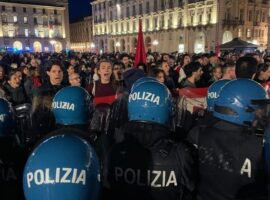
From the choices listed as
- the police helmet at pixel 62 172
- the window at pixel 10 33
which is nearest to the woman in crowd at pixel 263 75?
the police helmet at pixel 62 172

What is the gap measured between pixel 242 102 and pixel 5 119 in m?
1.88

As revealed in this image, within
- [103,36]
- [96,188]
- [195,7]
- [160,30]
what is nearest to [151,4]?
[160,30]

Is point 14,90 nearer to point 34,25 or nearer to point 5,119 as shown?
point 5,119

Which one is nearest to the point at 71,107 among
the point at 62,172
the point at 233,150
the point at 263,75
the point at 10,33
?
the point at 233,150

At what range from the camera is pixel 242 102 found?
2.43 metres

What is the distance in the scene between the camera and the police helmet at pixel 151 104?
260cm

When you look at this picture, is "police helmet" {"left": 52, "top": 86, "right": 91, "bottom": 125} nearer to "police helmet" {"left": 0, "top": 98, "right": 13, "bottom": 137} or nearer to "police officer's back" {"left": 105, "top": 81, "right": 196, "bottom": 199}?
"police helmet" {"left": 0, "top": 98, "right": 13, "bottom": 137}

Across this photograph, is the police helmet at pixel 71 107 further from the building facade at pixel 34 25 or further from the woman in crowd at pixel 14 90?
the building facade at pixel 34 25

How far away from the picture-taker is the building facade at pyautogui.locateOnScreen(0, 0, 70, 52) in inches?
3142

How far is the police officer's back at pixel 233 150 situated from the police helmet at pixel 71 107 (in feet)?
3.67

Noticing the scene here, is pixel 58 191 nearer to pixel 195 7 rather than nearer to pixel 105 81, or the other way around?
pixel 105 81

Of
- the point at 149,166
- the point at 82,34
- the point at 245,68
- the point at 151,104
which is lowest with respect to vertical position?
the point at 149,166

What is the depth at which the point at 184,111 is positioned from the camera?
15.0 ft

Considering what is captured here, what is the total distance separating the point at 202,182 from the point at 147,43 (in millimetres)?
63922
